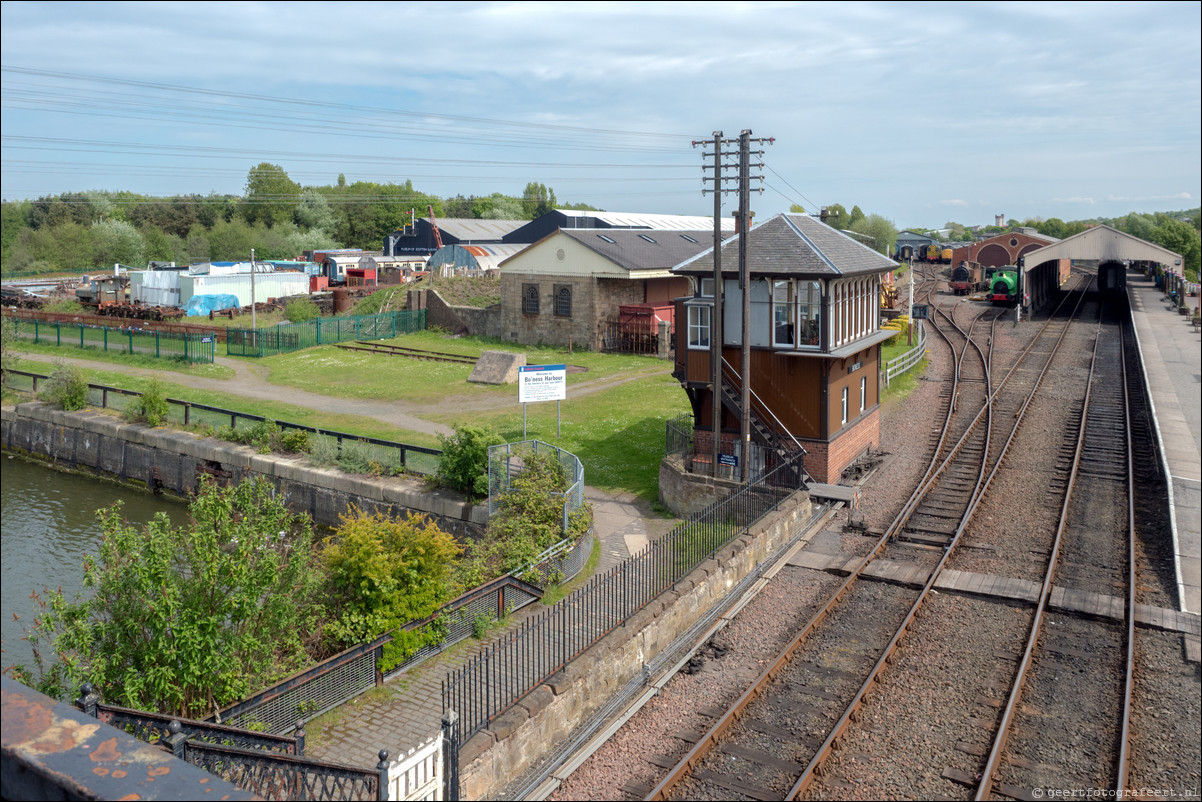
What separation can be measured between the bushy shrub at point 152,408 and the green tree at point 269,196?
289 feet

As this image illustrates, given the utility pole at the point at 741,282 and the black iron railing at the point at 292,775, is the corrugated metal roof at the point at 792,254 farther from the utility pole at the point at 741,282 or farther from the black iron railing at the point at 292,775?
the black iron railing at the point at 292,775

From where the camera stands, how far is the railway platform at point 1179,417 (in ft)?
52.1

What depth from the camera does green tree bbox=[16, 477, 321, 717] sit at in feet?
32.0

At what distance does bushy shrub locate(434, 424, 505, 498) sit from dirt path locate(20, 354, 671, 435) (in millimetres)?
6131

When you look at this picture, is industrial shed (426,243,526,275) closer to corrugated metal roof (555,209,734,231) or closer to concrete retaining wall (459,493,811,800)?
corrugated metal roof (555,209,734,231)

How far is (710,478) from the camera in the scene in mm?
19156

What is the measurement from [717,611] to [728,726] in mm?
3414

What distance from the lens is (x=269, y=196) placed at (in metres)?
117

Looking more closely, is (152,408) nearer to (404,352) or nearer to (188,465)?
(188,465)

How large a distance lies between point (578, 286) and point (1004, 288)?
29138 mm

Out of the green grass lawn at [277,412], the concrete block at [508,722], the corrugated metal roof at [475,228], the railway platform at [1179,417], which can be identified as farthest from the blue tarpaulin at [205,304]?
the concrete block at [508,722]

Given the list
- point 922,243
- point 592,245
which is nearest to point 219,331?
point 592,245

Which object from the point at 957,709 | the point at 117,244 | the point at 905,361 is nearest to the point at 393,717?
the point at 957,709

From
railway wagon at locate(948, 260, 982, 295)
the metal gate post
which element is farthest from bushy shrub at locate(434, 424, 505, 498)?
railway wagon at locate(948, 260, 982, 295)
